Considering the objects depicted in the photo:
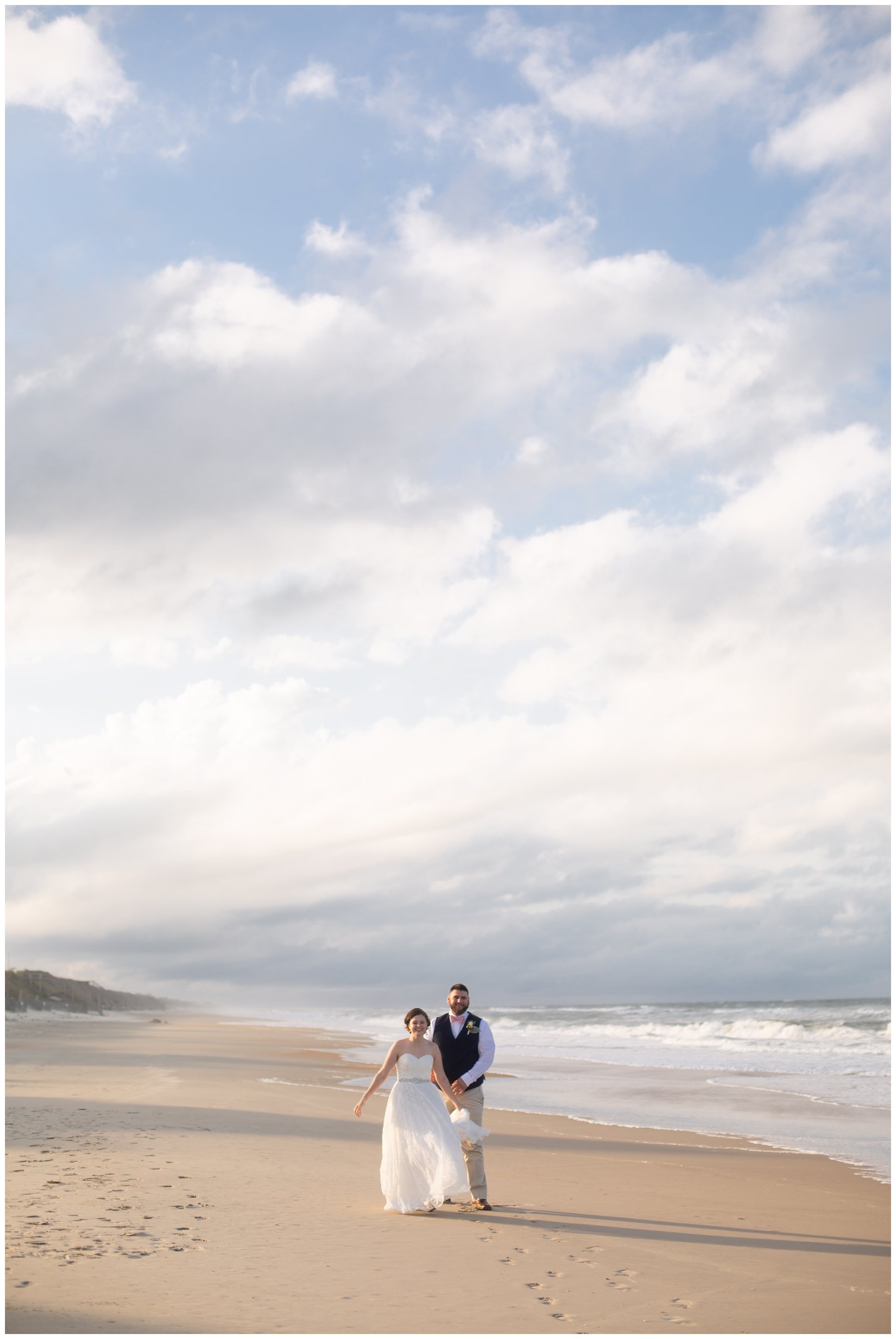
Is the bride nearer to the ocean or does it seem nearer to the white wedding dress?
the white wedding dress

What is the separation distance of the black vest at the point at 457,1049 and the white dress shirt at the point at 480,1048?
0.03 metres

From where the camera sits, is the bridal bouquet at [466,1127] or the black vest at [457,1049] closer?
the bridal bouquet at [466,1127]

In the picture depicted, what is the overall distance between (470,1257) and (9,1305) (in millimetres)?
3289

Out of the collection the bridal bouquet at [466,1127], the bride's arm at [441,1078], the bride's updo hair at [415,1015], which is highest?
the bride's updo hair at [415,1015]

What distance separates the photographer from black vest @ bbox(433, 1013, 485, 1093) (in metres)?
9.49

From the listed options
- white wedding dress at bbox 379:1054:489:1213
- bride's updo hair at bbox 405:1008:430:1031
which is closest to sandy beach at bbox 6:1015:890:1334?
white wedding dress at bbox 379:1054:489:1213

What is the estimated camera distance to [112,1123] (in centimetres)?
1382

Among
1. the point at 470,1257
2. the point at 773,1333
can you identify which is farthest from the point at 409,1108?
the point at 773,1333

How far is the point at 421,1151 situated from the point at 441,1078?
2.15 ft

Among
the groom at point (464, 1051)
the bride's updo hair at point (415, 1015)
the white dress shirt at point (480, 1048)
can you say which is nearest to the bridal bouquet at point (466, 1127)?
the groom at point (464, 1051)

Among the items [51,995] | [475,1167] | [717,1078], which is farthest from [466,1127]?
[51,995]

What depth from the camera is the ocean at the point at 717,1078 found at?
16.5 m

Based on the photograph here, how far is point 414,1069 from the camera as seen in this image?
9.14 metres

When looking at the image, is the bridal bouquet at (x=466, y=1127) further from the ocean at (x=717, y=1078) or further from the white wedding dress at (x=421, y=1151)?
the ocean at (x=717, y=1078)
